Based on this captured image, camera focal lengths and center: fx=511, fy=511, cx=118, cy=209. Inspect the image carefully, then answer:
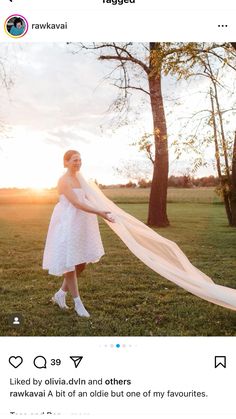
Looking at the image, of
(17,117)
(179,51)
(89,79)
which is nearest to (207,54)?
(179,51)

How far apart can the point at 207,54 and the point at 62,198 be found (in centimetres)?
215

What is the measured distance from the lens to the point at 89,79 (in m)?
4.62
